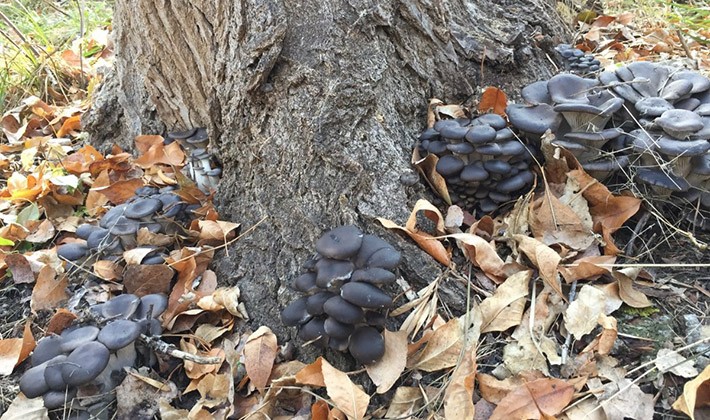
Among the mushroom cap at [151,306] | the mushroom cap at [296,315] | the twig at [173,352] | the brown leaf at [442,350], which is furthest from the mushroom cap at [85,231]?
the brown leaf at [442,350]

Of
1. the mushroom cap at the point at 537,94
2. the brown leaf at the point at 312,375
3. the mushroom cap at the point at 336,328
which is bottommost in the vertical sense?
the brown leaf at the point at 312,375

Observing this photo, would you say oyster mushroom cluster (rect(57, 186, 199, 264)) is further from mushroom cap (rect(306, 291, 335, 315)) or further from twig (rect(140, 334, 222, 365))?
mushroom cap (rect(306, 291, 335, 315))

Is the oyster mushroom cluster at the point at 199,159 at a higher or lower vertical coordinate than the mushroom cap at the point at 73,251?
higher

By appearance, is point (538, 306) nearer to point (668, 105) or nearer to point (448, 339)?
point (448, 339)

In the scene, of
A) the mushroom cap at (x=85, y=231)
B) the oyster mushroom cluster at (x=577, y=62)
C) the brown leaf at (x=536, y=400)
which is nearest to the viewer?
the brown leaf at (x=536, y=400)

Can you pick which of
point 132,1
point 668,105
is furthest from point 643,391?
point 132,1

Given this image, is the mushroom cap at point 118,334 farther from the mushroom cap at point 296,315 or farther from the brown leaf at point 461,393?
the brown leaf at point 461,393

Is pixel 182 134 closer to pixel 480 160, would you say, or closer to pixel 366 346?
pixel 480 160
